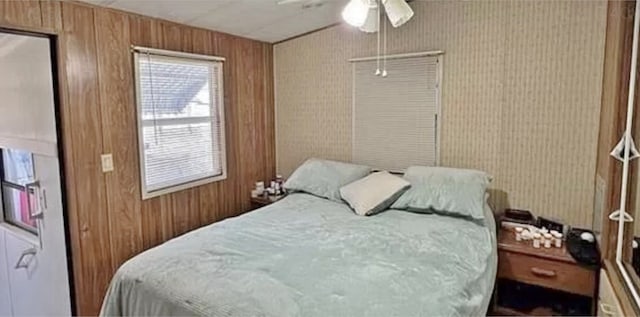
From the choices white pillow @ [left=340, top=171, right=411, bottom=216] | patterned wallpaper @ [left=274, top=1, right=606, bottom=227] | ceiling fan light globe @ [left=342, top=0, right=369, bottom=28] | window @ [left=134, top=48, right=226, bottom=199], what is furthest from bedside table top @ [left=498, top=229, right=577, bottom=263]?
window @ [left=134, top=48, right=226, bottom=199]

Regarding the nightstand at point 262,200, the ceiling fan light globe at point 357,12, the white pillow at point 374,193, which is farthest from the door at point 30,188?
the white pillow at point 374,193

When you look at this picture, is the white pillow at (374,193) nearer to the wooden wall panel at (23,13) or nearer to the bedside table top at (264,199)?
the bedside table top at (264,199)

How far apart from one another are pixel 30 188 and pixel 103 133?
70 cm

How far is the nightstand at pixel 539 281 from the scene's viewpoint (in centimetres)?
244

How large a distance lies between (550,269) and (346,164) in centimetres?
167

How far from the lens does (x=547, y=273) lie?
2527 millimetres

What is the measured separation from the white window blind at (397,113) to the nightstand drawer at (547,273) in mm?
967

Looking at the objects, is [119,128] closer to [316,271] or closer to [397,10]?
[316,271]

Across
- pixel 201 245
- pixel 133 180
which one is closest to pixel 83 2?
pixel 133 180

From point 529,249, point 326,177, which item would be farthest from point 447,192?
point 326,177

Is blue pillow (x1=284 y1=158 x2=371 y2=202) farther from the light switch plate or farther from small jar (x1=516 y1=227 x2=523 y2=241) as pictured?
the light switch plate

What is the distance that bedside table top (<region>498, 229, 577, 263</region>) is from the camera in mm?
2479

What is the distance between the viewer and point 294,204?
310 centimetres

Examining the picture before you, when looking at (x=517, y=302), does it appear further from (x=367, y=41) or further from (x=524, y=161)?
(x=367, y=41)
